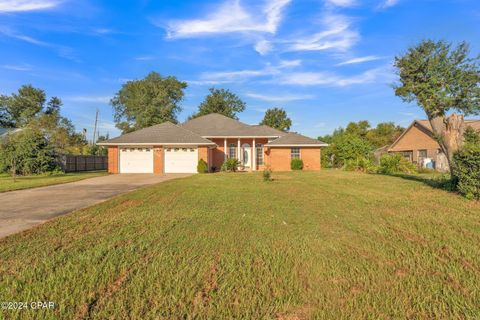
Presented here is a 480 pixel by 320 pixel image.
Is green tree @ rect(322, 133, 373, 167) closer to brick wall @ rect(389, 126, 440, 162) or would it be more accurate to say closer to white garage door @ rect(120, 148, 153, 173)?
brick wall @ rect(389, 126, 440, 162)

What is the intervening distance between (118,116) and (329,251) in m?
46.2

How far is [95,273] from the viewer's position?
10.9 ft

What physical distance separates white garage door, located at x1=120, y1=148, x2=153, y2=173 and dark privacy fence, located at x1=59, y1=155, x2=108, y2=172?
6.17 meters

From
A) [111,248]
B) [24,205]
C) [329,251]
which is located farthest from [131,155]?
[329,251]

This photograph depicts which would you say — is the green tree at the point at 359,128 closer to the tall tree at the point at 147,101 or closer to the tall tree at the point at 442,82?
the tall tree at the point at 147,101

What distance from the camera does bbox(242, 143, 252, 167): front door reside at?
2619 cm

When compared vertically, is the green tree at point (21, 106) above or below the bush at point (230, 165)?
above

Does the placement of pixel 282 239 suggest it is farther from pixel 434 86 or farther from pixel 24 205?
pixel 434 86

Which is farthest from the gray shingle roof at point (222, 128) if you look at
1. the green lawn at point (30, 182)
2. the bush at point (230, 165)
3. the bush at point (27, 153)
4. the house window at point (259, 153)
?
the bush at point (27, 153)

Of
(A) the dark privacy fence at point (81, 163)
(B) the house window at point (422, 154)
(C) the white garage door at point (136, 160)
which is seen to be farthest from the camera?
(B) the house window at point (422, 154)

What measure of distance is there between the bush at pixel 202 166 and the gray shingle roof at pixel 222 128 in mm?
3903

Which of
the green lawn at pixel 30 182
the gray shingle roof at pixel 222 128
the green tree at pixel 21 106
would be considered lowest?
the green lawn at pixel 30 182

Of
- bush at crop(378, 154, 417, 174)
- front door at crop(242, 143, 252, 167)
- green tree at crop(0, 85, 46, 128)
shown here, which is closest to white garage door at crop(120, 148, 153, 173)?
front door at crop(242, 143, 252, 167)

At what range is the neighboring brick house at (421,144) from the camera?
28.1 metres
